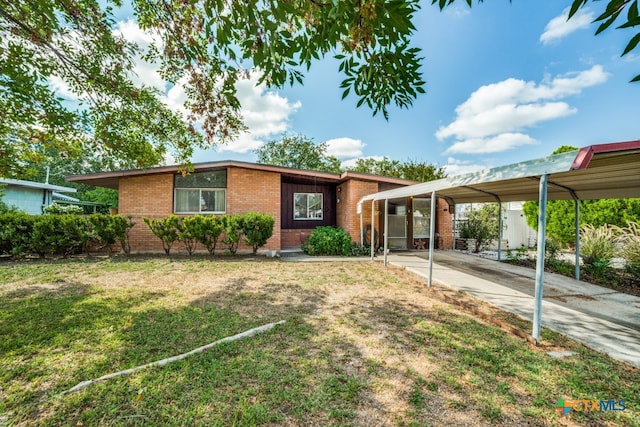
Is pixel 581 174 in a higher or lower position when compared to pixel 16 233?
higher

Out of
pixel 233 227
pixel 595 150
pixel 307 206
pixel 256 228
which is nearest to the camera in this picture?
pixel 595 150

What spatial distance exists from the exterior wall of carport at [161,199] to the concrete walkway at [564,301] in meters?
6.36

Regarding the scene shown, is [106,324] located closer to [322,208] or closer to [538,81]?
[322,208]

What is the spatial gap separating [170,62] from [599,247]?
1215 centimetres

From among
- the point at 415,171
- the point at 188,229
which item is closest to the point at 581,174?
the point at 188,229

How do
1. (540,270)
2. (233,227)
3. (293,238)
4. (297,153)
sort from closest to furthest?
(540,270) < (233,227) < (293,238) < (297,153)

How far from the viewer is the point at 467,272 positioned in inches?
286

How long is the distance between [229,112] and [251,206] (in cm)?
543

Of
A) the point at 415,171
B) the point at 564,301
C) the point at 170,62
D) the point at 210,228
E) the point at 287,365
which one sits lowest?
the point at 287,365

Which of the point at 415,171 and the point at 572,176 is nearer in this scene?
the point at 572,176

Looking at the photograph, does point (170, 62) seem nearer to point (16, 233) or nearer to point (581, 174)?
point (581, 174)

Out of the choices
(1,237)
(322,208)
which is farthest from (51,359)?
(322,208)

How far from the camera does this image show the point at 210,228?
30.9 ft

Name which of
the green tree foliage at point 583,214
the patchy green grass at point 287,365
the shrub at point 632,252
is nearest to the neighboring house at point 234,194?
the patchy green grass at point 287,365
